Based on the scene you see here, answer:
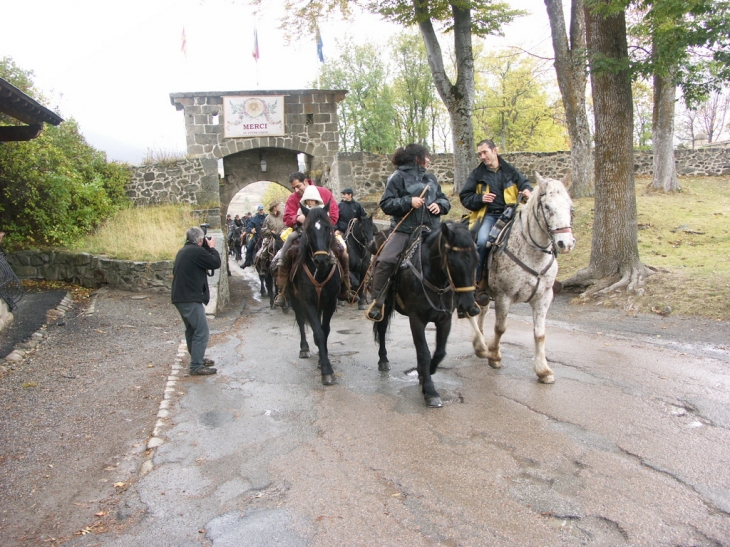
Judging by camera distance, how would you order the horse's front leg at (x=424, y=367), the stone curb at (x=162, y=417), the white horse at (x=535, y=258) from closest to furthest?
1. the stone curb at (x=162, y=417)
2. the horse's front leg at (x=424, y=367)
3. the white horse at (x=535, y=258)

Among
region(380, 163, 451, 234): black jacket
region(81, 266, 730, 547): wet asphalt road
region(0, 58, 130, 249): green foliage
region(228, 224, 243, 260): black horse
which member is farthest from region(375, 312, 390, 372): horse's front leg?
region(228, 224, 243, 260): black horse

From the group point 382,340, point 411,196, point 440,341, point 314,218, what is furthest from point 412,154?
point 382,340

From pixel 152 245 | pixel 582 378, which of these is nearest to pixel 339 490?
pixel 582 378

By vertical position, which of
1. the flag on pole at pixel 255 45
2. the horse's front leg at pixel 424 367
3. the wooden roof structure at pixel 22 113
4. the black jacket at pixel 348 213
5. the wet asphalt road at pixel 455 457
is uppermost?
the flag on pole at pixel 255 45

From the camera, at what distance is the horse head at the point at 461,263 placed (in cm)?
556

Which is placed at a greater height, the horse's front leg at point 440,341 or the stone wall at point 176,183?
the stone wall at point 176,183

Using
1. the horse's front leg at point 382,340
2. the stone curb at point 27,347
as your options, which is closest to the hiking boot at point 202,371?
the horse's front leg at point 382,340

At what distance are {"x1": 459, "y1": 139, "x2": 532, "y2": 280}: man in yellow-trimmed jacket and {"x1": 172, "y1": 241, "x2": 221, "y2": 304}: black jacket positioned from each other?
3.44 metres

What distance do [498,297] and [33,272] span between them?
40.1ft

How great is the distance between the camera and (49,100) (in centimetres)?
1903

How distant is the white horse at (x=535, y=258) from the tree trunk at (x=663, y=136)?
15393 millimetres

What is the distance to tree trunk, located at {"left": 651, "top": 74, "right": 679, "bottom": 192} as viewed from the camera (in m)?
19.7

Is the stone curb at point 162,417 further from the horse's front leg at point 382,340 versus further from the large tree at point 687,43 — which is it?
the large tree at point 687,43

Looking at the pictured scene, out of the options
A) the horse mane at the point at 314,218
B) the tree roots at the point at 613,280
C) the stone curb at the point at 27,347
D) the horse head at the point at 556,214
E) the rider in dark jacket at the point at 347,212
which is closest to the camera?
the horse head at the point at 556,214
